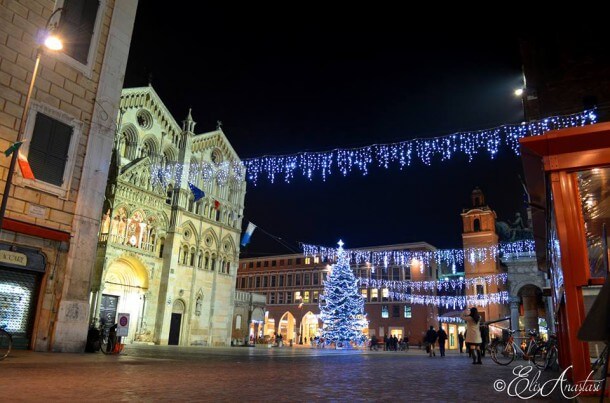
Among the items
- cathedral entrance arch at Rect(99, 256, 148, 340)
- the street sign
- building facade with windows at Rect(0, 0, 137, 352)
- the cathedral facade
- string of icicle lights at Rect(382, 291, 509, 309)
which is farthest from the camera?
string of icicle lights at Rect(382, 291, 509, 309)

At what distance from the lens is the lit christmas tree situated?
4519 centimetres

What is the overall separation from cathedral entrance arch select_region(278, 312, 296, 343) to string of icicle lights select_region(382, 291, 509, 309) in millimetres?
17987

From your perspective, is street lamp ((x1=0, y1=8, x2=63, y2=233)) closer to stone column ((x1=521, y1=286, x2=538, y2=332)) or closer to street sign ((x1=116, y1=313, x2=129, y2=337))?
street sign ((x1=116, y1=313, x2=129, y2=337))

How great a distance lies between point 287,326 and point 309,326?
4.00 metres

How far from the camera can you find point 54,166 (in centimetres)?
1403

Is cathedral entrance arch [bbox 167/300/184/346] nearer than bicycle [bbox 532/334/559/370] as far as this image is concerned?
No

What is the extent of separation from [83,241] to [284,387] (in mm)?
10174

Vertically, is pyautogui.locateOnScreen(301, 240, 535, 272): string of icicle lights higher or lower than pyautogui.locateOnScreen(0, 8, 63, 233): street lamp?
higher

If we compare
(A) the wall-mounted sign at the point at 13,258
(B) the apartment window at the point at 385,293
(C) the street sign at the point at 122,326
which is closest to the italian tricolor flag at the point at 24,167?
(A) the wall-mounted sign at the point at 13,258

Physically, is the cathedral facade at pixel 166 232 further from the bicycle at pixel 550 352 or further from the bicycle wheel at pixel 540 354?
the bicycle at pixel 550 352

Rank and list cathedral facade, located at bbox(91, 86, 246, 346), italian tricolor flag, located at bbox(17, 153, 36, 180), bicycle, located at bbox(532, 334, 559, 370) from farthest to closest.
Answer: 1. cathedral facade, located at bbox(91, 86, 246, 346)
2. bicycle, located at bbox(532, 334, 559, 370)
3. italian tricolor flag, located at bbox(17, 153, 36, 180)

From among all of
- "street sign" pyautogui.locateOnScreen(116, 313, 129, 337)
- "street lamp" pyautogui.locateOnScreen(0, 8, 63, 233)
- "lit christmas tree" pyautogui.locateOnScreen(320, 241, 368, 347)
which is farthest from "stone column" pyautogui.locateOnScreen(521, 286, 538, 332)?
"street lamp" pyautogui.locateOnScreen(0, 8, 63, 233)

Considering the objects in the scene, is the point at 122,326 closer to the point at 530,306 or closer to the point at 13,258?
the point at 13,258

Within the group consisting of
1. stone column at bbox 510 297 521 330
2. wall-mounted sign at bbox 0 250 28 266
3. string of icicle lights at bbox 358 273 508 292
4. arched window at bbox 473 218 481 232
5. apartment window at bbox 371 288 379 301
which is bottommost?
wall-mounted sign at bbox 0 250 28 266
